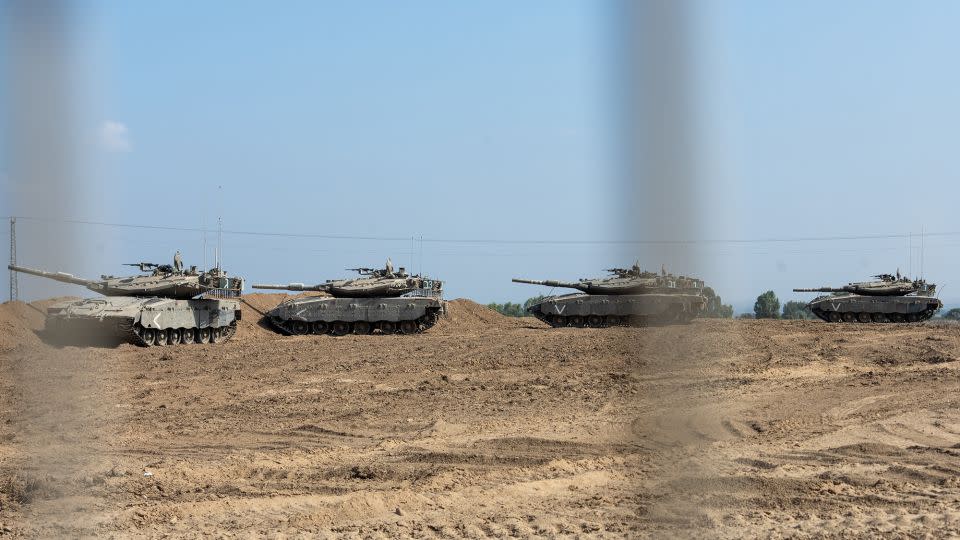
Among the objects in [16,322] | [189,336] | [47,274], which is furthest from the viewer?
[189,336]

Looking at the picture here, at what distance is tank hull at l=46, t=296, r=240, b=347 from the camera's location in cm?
2178

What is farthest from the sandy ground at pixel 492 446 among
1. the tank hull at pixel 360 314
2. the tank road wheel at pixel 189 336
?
the tank hull at pixel 360 314

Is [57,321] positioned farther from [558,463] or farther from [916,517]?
[916,517]

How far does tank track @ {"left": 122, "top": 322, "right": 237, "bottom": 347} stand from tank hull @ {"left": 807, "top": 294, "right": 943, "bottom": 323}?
63.8ft

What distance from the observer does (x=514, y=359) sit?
1888 cm

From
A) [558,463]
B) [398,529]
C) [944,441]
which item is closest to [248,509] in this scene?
[398,529]

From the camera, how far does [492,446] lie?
10055 mm

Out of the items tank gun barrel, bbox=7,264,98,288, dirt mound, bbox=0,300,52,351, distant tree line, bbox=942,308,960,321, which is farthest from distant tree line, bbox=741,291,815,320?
tank gun barrel, bbox=7,264,98,288

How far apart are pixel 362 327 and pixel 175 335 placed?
579 centimetres

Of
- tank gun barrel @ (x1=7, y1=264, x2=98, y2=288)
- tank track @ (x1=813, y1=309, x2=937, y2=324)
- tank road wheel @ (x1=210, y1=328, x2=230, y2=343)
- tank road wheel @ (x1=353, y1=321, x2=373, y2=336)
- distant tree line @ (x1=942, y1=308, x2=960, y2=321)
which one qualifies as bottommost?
tank road wheel @ (x1=210, y1=328, x2=230, y2=343)

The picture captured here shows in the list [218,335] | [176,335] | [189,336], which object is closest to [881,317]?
[218,335]

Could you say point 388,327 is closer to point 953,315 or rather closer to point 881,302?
point 881,302

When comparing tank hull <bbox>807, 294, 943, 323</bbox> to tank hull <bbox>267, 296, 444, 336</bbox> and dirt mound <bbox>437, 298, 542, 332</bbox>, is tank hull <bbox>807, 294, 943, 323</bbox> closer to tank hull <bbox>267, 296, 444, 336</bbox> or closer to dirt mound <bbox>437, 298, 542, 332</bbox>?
dirt mound <bbox>437, 298, 542, 332</bbox>

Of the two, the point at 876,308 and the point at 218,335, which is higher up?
the point at 876,308
